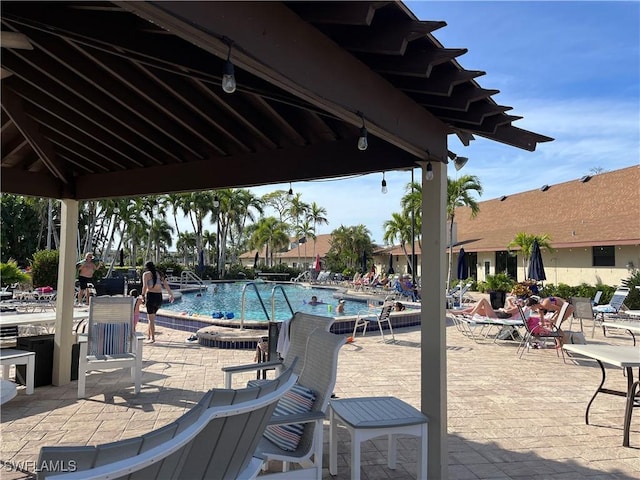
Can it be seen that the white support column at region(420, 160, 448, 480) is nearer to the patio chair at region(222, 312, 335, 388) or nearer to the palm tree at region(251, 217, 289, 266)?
the patio chair at region(222, 312, 335, 388)

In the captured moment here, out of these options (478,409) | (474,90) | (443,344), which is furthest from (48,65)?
(478,409)

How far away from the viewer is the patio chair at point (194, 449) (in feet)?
4.29

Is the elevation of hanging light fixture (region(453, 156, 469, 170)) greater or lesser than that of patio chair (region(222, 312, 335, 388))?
greater

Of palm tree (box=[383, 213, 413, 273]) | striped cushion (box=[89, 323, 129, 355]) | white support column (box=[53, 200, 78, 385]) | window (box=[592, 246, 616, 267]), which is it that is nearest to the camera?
striped cushion (box=[89, 323, 129, 355])

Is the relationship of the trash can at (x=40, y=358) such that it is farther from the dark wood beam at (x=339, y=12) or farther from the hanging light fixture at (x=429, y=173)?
the dark wood beam at (x=339, y=12)

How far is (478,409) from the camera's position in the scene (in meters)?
4.77

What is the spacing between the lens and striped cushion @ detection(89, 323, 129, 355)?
205 inches

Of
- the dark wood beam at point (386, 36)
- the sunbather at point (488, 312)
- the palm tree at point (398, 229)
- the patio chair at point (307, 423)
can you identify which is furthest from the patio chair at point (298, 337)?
the palm tree at point (398, 229)

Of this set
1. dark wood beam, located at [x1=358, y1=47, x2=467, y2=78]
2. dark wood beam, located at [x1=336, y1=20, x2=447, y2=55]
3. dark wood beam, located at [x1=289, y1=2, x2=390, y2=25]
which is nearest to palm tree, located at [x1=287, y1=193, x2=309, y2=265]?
dark wood beam, located at [x1=358, y1=47, x2=467, y2=78]

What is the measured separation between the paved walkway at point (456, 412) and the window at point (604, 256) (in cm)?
1286

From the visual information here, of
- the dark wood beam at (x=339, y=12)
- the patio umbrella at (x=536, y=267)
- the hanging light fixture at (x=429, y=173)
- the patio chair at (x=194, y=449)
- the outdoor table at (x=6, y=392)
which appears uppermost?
the dark wood beam at (x=339, y=12)

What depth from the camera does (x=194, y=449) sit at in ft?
5.42

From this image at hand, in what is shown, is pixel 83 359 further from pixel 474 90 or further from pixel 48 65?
pixel 474 90

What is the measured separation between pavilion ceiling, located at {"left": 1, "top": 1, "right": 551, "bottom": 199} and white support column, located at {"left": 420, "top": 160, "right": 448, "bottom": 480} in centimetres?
37
